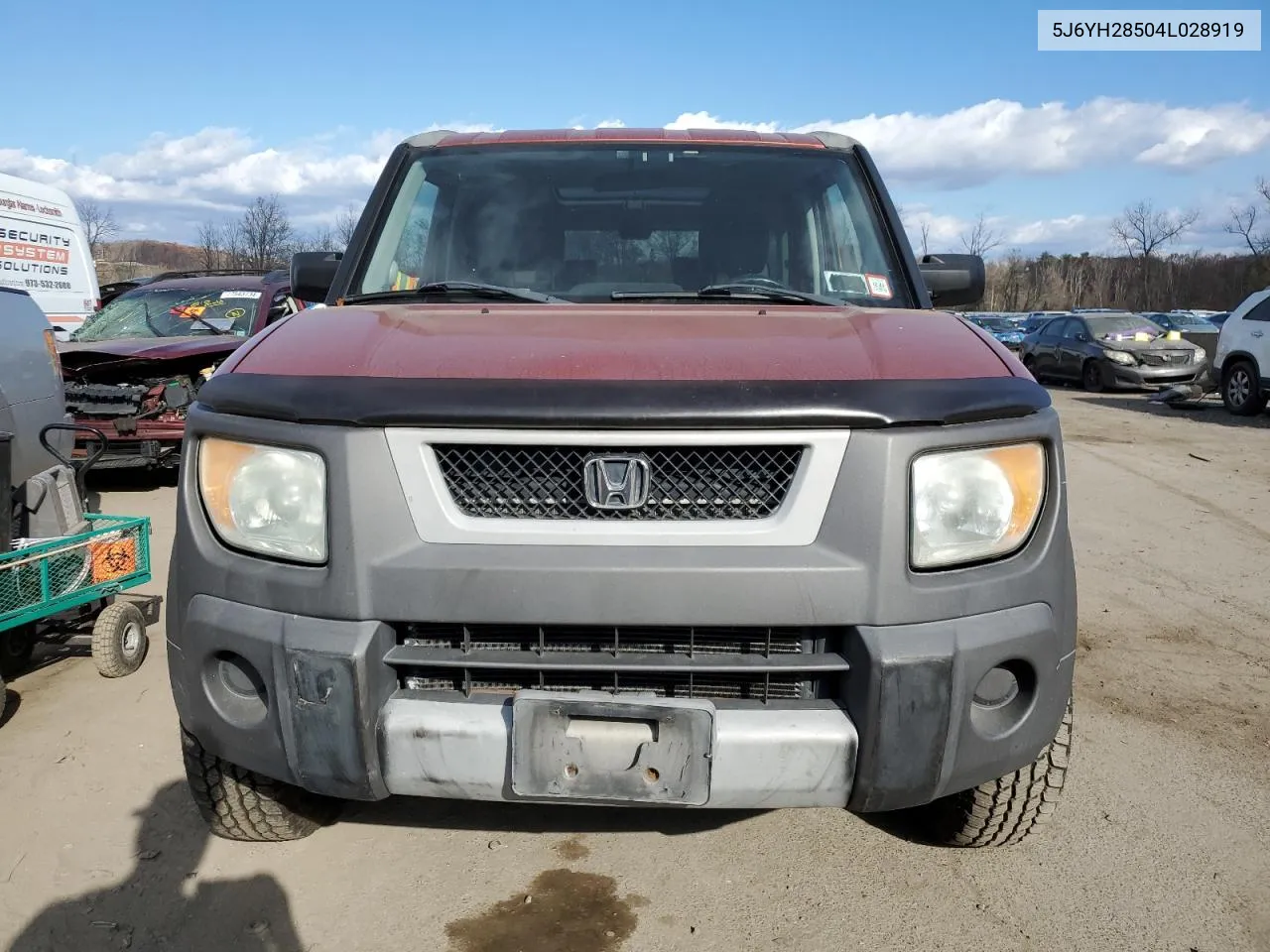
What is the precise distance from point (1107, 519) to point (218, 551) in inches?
272

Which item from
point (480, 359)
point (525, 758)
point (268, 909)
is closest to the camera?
point (525, 758)

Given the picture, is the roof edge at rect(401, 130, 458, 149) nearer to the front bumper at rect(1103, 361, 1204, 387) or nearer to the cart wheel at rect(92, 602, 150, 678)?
the cart wheel at rect(92, 602, 150, 678)

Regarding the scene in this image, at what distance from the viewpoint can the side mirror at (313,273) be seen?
3180 millimetres

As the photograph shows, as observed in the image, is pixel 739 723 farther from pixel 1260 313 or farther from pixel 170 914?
pixel 1260 313

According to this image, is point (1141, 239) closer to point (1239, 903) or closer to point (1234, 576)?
point (1234, 576)

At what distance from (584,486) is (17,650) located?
3365mm

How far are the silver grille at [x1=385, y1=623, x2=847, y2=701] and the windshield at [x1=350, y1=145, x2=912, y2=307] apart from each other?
4.14ft

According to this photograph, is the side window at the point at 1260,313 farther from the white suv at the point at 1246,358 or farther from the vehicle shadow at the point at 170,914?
the vehicle shadow at the point at 170,914

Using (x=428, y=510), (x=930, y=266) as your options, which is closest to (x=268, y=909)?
(x=428, y=510)

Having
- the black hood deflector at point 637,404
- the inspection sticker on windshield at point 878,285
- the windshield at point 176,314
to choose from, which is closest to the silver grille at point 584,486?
the black hood deflector at point 637,404

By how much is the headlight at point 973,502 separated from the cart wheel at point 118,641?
346 cm

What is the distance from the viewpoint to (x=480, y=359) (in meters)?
2.11

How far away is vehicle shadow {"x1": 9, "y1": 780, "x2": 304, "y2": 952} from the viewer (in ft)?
7.59

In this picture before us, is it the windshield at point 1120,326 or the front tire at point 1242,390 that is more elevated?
the windshield at point 1120,326
